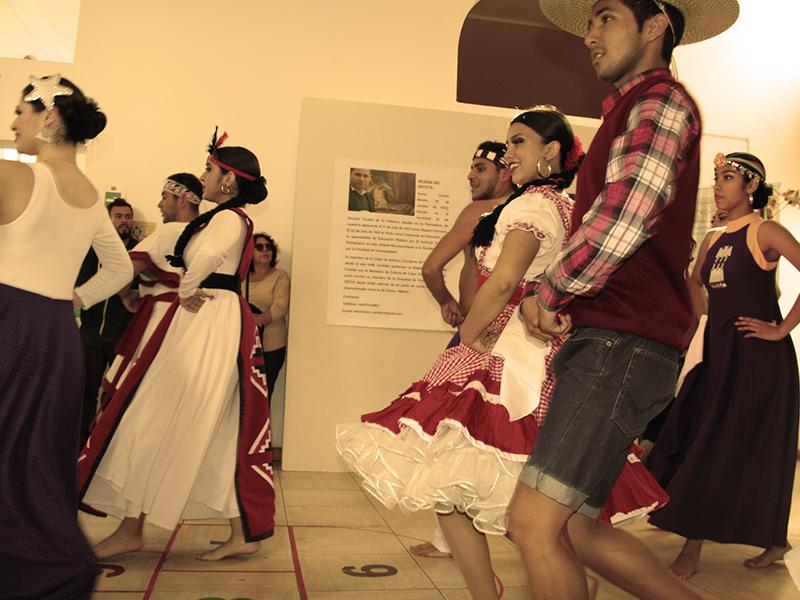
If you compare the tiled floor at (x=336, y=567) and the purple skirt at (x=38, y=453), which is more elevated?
the purple skirt at (x=38, y=453)

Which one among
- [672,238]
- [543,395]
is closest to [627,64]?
[672,238]

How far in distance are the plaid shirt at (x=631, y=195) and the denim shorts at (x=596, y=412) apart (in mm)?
137

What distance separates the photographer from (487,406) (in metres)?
2.03

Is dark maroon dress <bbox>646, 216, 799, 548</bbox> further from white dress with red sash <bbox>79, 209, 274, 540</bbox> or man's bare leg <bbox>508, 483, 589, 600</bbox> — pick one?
man's bare leg <bbox>508, 483, 589, 600</bbox>

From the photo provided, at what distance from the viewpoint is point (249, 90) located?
5996 millimetres

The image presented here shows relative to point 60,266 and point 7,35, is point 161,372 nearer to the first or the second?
point 60,266

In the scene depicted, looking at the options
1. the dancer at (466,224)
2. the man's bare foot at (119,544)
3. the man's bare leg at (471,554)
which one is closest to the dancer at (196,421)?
the man's bare foot at (119,544)

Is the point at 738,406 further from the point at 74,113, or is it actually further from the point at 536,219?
the point at 74,113

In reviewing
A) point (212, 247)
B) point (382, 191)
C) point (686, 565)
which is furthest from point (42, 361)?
point (382, 191)

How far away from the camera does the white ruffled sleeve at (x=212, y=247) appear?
315 centimetres

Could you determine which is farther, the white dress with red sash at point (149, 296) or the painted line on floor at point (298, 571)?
the white dress with red sash at point (149, 296)

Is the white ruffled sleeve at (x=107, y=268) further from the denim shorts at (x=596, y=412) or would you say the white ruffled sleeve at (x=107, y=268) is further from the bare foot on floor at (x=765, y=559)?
the bare foot on floor at (x=765, y=559)

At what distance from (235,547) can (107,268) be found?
1.22 metres

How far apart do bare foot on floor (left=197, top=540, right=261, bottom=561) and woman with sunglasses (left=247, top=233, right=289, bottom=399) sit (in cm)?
239
